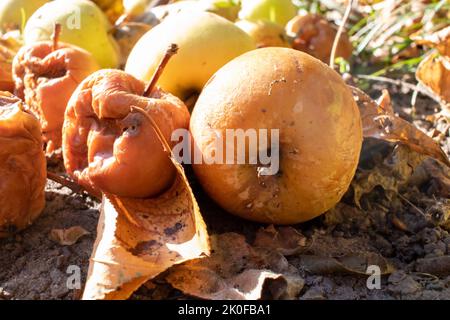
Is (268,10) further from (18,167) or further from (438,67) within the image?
(18,167)

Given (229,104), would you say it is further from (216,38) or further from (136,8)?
(136,8)

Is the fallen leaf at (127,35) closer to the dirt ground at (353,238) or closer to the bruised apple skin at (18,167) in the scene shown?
the dirt ground at (353,238)

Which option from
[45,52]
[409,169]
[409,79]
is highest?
[45,52]

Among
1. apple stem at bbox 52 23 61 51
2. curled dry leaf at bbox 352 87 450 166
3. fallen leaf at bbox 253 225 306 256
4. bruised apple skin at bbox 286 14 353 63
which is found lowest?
bruised apple skin at bbox 286 14 353 63

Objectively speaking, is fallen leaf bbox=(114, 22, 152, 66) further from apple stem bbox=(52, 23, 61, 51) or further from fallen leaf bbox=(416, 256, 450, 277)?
fallen leaf bbox=(416, 256, 450, 277)

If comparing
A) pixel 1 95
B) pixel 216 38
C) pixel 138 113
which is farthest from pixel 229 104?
pixel 1 95

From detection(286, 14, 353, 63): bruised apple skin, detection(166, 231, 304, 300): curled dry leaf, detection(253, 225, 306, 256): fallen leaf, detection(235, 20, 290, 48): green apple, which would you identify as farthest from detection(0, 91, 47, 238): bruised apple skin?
detection(286, 14, 353, 63): bruised apple skin
